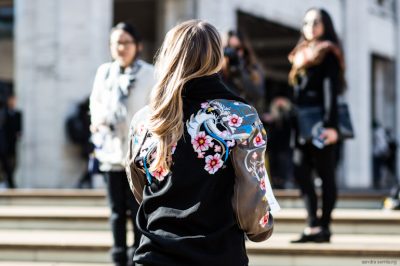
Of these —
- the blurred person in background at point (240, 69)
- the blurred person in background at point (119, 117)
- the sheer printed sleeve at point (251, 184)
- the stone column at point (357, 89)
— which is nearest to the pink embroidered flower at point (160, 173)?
the sheer printed sleeve at point (251, 184)

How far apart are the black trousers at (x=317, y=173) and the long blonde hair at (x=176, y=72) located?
9.70 feet

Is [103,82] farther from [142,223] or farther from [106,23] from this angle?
[106,23]

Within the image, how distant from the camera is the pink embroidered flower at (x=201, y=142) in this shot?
113 inches

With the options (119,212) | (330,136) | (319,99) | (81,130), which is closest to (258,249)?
(330,136)

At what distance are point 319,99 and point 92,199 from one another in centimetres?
336

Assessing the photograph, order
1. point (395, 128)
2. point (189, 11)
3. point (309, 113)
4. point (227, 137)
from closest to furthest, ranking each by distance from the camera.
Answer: point (227, 137) → point (309, 113) → point (189, 11) → point (395, 128)

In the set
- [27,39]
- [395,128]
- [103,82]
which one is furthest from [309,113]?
[395,128]

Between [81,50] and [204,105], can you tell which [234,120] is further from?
[81,50]

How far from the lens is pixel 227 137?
2.86 meters

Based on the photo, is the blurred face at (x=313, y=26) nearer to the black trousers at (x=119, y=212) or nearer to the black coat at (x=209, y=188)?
the black trousers at (x=119, y=212)

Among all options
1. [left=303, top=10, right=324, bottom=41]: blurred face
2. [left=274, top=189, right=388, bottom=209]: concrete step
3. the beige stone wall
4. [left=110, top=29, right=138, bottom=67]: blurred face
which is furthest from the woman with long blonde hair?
the beige stone wall

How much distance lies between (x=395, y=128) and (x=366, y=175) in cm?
241

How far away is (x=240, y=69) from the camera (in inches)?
258

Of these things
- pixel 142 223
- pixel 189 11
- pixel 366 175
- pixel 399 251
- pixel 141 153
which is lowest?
pixel 366 175
